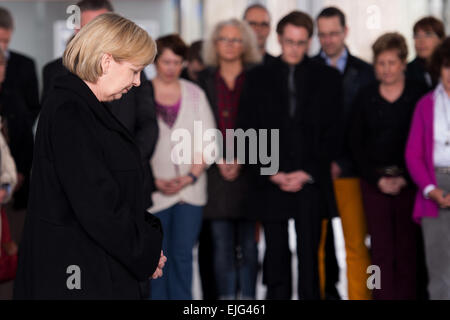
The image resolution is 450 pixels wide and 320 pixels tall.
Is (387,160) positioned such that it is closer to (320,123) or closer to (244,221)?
(320,123)

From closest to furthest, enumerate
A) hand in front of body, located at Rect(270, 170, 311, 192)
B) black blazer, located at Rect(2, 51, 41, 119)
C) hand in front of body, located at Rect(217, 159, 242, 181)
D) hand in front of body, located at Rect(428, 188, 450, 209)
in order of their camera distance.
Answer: hand in front of body, located at Rect(428, 188, 450, 209)
hand in front of body, located at Rect(270, 170, 311, 192)
hand in front of body, located at Rect(217, 159, 242, 181)
black blazer, located at Rect(2, 51, 41, 119)

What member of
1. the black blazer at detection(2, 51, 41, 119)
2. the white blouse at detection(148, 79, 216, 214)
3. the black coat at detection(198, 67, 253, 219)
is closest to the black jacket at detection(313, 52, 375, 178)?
the black coat at detection(198, 67, 253, 219)

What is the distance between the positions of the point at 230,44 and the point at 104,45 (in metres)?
2.37

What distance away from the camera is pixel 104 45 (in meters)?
1.80

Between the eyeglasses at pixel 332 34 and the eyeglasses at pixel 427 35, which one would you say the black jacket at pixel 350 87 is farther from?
the eyeglasses at pixel 427 35

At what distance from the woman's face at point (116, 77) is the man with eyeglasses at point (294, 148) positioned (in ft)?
6.43

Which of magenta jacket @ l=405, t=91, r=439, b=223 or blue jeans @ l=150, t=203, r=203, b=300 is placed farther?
blue jeans @ l=150, t=203, r=203, b=300

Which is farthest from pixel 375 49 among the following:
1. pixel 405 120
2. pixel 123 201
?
pixel 123 201

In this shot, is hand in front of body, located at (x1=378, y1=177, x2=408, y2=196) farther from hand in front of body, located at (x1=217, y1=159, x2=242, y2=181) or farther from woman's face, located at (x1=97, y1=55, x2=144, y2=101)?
woman's face, located at (x1=97, y1=55, x2=144, y2=101)

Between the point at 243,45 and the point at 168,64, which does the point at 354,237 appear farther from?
the point at 168,64

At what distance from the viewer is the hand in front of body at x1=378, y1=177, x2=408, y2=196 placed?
3836 mm

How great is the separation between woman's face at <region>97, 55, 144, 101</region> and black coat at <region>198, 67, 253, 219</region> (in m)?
2.17

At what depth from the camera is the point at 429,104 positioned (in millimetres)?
3580
